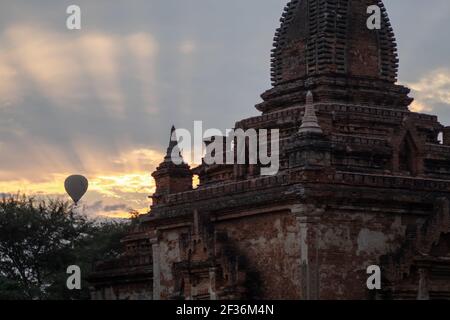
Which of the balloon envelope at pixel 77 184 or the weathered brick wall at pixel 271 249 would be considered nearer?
the weathered brick wall at pixel 271 249

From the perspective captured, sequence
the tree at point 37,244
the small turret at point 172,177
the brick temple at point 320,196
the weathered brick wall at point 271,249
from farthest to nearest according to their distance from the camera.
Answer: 1. the tree at point 37,244
2. the small turret at point 172,177
3. the weathered brick wall at point 271,249
4. the brick temple at point 320,196

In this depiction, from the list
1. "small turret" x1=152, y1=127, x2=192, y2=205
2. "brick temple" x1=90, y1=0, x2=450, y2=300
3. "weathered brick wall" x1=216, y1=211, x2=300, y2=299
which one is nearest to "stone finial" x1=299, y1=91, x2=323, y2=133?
"brick temple" x1=90, y1=0, x2=450, y2=300

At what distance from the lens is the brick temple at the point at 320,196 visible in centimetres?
3150

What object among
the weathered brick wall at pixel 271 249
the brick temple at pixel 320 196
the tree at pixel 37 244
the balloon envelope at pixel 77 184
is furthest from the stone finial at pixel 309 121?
the tree at pixel 37 244

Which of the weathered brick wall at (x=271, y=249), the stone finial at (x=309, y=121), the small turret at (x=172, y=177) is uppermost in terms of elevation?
the stone finial at (x=309, y=121)

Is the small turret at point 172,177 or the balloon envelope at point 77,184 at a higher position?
the balloon envelope at point 77,184

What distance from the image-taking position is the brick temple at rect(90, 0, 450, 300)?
103 feet

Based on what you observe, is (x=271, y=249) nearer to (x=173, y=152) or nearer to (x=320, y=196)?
→ (x=320, y=196)

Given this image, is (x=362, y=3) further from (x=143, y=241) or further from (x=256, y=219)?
(x=143, y=241)

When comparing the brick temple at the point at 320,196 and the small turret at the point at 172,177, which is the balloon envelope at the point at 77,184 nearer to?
the brick temple at the point at 320,196

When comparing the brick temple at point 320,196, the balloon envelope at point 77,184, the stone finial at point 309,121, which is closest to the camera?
the brick temple at point 320,196

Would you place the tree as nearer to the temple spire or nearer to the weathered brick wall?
the temple spire

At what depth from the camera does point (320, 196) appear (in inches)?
1229
